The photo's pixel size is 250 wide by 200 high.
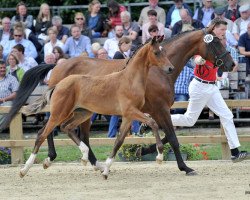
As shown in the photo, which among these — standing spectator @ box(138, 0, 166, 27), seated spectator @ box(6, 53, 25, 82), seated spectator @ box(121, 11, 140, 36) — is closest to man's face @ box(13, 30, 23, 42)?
seated spectator @ box(6, 53, 25, 82)

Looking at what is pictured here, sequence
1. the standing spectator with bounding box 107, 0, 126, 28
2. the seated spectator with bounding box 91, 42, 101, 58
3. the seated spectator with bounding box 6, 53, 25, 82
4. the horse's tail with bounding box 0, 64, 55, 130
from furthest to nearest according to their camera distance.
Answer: the standing spectator with bounding box 107, 0, 126, 28
the seated spectator with bounding box 91, 42, 101, 58
the seated spectator with bounding box 6, 53, 25, 82
the horse's tail with bounding box 0, 64, 55, 130

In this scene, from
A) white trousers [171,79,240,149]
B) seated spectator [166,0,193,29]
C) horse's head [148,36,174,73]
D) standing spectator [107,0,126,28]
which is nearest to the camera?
horse's head [148,36,174,73]

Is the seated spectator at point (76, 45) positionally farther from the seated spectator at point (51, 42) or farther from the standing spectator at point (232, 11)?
the standing spectator at point (232, 11)

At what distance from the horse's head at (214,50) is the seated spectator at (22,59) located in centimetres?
556

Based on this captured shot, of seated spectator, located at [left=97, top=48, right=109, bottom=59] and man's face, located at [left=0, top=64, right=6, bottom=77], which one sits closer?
seated spectator, located at [left=97, top=48, right=109, bottom=59]

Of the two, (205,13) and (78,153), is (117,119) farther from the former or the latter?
(205,13)

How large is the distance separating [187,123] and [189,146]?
4.02 feet

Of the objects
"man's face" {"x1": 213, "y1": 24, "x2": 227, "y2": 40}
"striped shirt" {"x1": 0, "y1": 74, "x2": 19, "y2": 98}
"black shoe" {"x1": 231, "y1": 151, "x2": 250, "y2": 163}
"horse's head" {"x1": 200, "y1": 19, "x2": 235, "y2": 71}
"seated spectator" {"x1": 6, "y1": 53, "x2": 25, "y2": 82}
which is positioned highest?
"man's face" {"x1": 213, "y1": 24, "x2": 227, "y2": 40}

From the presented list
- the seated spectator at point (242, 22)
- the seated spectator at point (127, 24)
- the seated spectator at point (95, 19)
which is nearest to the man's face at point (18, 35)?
the seated spectator at point (95, 19)

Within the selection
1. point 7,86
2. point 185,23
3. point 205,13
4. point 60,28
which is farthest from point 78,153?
point 205,13

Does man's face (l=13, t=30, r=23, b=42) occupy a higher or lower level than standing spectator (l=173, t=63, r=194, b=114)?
higher

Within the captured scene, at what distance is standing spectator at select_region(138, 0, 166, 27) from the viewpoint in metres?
18.3

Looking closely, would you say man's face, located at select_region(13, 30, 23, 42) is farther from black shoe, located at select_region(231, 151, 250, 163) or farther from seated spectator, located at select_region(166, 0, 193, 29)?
black shoe, located at select_region(231, 151, 250, 163)

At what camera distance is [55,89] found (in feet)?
40.1
